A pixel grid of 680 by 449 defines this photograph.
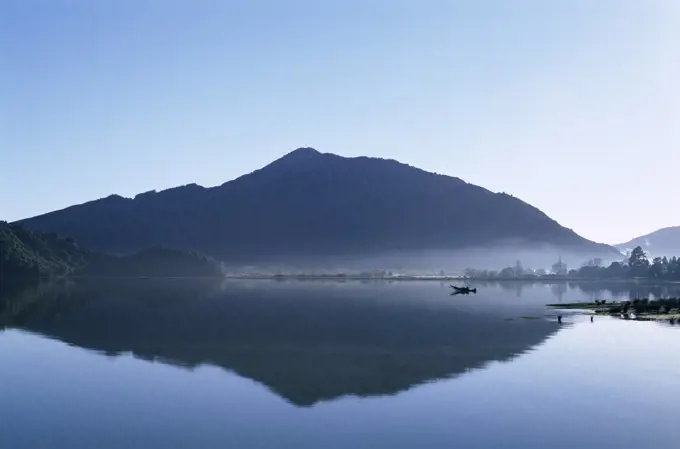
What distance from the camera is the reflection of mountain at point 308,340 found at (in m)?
38.8

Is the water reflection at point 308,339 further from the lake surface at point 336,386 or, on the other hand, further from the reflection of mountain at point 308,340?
the lake surface at point 336,386

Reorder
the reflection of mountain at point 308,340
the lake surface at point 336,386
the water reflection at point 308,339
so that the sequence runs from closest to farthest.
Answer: the lake surface at point 336,386 < the reflection of mountain at point 308,340 < the water reflection at point 308,339

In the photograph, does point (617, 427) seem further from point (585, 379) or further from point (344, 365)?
point (344, 365)

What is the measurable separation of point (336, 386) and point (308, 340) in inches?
763

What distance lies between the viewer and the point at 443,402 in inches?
1278

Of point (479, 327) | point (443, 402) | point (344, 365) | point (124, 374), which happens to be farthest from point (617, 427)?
point (479, 327)

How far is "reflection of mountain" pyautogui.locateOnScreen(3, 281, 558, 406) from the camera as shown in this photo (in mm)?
38812

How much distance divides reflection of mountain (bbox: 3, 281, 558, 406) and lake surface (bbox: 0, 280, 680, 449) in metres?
0.21

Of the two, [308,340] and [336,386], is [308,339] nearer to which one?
[308,340]

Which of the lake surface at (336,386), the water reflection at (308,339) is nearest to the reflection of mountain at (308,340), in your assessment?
the water reflection at (308,339)

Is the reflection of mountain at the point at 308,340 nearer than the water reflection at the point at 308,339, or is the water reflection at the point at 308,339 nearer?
the reflection of mountain at the point at 308,340

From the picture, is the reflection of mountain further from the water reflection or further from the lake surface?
the lake surface

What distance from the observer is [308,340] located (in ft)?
180

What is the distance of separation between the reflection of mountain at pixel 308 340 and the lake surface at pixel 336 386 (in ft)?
0.70
